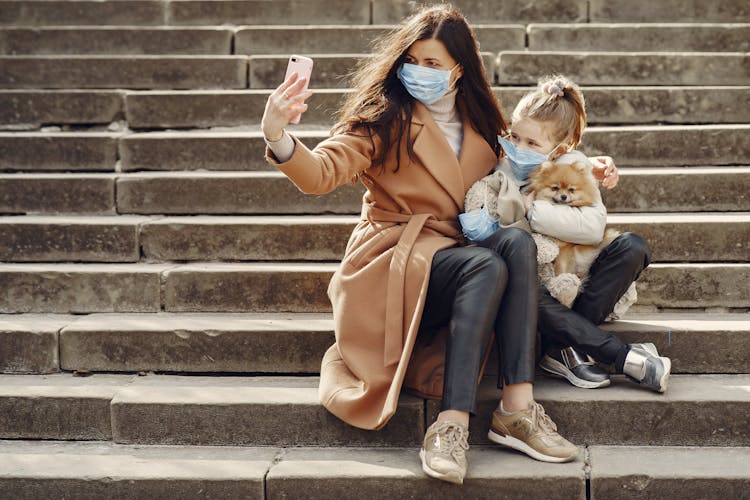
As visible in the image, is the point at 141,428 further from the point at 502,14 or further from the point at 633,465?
the point at 502,14

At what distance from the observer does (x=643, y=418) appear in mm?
3195

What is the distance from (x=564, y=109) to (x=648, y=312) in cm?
114

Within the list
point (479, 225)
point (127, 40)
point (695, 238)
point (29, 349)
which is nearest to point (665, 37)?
point (695, 238)

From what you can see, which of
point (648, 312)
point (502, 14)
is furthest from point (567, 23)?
point (648, 312)

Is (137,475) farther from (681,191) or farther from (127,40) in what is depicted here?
(127,40)

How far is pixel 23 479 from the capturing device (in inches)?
120

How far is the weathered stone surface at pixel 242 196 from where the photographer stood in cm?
439

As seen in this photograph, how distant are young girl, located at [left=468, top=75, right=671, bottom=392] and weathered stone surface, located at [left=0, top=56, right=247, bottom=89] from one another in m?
2.51

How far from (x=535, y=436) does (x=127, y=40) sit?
4.01 meters

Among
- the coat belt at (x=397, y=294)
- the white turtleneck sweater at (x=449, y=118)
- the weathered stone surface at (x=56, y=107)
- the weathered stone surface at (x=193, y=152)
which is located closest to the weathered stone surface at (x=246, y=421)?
the coat belt at (x=397, y=294)

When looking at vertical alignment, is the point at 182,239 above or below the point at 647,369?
above

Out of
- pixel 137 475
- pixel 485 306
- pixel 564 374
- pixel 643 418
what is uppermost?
pixel 485 306

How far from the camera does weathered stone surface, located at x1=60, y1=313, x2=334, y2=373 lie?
3607mm

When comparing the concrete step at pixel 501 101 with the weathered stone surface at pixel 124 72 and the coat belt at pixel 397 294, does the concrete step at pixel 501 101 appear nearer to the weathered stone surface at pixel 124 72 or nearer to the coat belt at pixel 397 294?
the weathered stone surface at pixel 124 72
